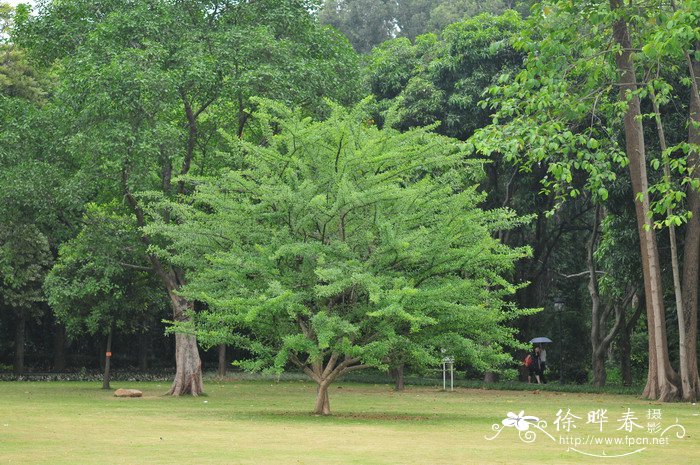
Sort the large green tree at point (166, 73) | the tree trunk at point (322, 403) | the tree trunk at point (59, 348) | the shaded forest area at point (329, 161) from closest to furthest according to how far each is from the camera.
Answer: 1. the shaded forest area at point (329, 161)
2. the tree trunk at point (322, 403)
3. the large green tree at point (166, 73)
4. the tree trunk at point (59, 348)

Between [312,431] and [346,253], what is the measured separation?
12.1ft

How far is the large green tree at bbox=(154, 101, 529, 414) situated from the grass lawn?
56.3 inches

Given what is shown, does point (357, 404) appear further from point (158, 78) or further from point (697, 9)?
point (697, 9)

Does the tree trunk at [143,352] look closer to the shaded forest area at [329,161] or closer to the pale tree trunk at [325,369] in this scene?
the shaded forest area at [329,161]

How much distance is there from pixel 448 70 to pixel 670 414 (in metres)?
16.6

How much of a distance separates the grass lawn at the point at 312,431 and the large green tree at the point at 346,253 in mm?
1430

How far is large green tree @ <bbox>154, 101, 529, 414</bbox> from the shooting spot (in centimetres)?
1772

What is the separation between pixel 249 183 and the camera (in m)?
18.9

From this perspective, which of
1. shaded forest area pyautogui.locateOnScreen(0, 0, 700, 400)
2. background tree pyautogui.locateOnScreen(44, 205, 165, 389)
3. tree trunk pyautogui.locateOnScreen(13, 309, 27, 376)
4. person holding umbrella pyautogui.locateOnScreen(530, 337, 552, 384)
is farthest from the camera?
tree trunk pyautogui.locateOnScreen(13, 309, 27, 376)


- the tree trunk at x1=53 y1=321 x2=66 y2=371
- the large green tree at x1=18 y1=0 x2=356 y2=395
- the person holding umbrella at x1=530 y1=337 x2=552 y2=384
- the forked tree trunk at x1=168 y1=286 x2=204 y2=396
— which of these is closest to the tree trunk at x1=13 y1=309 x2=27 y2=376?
the tree trunk at x1=53 y1=321 x2=66 y2=371

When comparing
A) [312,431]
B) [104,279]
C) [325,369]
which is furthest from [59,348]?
[312,431]

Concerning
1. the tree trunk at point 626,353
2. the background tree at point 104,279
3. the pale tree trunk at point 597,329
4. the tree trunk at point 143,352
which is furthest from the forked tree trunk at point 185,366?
the tree trunk at point 143,352

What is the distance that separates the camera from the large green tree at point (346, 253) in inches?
698

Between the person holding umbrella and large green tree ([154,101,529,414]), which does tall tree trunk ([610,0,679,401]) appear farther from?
the person holding umbrella
